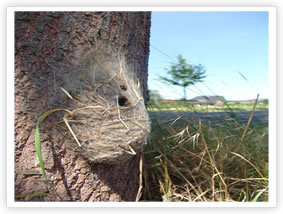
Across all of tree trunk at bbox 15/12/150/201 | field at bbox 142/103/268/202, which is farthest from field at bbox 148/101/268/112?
tree trunk at bbox 15/12/150/201

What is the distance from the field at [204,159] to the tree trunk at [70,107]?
0.49 metres

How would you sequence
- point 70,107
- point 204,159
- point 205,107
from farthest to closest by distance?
point 205,107 → point 204,159 → point 70,107

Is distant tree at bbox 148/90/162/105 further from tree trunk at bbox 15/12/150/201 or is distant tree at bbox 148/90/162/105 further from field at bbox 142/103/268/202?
tree trunk at bbox 15/12/150/201

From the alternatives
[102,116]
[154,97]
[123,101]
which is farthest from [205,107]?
[102,116]

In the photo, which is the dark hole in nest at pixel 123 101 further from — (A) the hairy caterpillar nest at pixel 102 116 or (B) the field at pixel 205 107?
(B) the field at pixel 205 107

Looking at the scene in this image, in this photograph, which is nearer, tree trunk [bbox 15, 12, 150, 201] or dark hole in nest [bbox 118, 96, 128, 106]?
tree trunk [bbox 15, 12, 150, 201]

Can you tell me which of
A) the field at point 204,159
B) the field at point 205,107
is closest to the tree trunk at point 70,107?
the field at point 204,159

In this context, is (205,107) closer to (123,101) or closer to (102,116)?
(123,101)

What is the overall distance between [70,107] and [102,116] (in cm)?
14

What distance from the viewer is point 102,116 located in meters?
0.90

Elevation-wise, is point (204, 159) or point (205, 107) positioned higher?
point (205, 107)

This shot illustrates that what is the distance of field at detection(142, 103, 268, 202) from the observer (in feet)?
4.39
